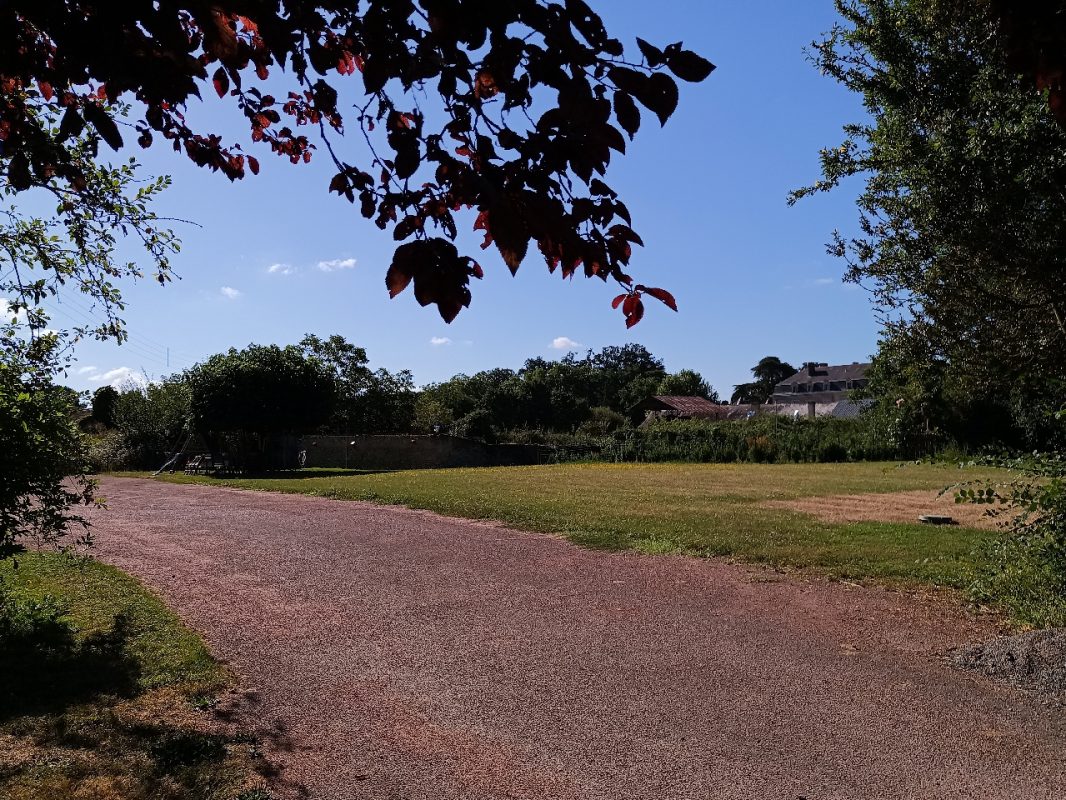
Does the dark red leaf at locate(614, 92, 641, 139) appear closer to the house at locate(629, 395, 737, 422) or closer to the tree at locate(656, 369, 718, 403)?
the house at locate(629, 395, 737, 422)

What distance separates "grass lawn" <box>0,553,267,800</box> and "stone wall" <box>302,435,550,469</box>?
76.6 feet

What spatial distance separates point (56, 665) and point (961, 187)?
22.6ft

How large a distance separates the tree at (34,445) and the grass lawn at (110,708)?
29.1 inches

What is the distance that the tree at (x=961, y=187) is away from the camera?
5.25 meters

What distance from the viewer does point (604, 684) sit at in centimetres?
429

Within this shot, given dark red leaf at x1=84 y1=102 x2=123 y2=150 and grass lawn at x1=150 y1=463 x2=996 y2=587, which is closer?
dark red leaf at x1=84 y1=102 x2=123 y2=150

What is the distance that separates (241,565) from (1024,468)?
7206 millimetres

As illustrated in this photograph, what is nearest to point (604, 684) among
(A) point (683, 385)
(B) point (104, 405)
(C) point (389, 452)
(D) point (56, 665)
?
(D) point (56, 665)

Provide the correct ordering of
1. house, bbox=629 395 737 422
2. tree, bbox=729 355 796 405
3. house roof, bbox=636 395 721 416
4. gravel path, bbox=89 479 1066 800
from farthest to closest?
tree, bbox=729 355 796 405 < house roof, bbox=636 395 721 416 < house, bbox=629 395 737 422 < gravel path, bbox=89 479 1066 800

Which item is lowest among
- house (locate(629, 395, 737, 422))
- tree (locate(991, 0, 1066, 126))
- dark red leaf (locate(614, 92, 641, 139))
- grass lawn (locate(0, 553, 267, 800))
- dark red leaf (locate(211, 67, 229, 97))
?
grass lawn (locate(0, 553, 267, 800))

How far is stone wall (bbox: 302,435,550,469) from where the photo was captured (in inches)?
1157

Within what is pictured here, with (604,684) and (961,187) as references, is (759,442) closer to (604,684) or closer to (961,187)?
(961,187)

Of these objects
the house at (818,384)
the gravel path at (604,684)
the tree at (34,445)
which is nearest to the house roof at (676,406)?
the house at (818,384)

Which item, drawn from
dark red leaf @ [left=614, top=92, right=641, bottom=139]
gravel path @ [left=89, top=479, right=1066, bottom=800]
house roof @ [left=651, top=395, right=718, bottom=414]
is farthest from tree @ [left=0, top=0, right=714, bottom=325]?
house roof @ [left=651, top=395, right=718, bottom=414]
